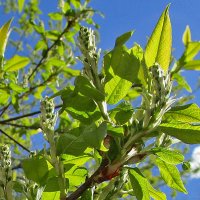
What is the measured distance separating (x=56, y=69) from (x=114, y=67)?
8.86 ft

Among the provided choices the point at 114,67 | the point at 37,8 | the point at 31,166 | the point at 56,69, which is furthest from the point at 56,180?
the point at 37,8

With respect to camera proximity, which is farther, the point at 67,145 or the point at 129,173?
the point at 129,173

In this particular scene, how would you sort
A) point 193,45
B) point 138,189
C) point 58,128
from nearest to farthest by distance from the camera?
1. point 138,189
2. point 193,45
3. point 58,128

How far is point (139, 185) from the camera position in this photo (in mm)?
1256

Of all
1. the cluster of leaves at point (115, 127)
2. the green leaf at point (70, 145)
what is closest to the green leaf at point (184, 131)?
the cluster of leaves at point (115, 127)

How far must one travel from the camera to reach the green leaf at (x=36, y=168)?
4.13 ft

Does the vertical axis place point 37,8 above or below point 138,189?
above

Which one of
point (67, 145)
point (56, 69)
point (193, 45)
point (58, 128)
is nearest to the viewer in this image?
point (67, 145)

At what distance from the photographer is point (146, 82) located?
126cm

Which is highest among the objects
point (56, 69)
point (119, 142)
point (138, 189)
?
point (56, 69)

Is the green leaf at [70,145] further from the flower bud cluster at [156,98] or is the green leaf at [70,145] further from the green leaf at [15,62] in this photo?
the green leaf at [15,62]

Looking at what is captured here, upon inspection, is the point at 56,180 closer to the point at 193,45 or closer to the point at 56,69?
the point at 193,45

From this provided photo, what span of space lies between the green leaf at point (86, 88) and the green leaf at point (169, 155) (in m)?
0.22

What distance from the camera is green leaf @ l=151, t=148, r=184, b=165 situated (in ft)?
4.03
